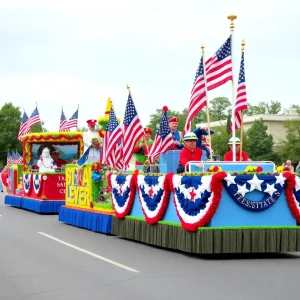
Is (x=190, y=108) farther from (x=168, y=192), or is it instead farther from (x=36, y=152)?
(x=36, y=152)

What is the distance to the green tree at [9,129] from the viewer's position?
10806cm

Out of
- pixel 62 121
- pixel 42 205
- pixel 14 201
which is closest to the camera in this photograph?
pixel 42 205

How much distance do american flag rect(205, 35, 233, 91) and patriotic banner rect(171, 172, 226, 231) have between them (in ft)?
9.59

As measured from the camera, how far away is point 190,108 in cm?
1596

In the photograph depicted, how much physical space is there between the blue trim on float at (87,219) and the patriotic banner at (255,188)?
5.46m

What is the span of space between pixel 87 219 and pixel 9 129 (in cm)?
9229

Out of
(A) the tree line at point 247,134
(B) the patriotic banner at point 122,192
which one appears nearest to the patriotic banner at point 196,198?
(B) the patriotic banner at point 122,192

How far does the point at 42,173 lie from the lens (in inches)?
1070

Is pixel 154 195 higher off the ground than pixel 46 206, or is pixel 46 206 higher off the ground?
pixel 154 195

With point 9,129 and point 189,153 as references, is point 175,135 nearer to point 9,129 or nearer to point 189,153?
point 189,153

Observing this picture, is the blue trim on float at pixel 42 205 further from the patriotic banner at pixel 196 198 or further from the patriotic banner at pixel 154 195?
the patriotic banner at pixel 196 198

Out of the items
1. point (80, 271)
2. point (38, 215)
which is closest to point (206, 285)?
point (80, 271)

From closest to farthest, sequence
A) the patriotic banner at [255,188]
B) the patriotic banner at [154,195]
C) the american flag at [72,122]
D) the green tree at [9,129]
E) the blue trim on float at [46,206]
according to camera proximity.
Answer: the patriotic banner at [255,188] < the patriotic banner at [154,195] < the blue trim on float at [46,206] < the american flag at [72,122] < the green tree at [9,129]

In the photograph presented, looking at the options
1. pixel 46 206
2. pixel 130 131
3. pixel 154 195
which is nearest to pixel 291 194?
pixel 154 195
